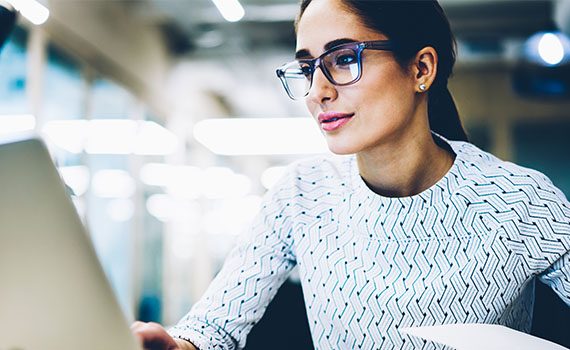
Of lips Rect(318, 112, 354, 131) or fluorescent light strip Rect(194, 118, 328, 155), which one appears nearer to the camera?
lips Rect(318, 112, 354, 131)

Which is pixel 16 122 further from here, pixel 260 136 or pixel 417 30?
pixel 260 136

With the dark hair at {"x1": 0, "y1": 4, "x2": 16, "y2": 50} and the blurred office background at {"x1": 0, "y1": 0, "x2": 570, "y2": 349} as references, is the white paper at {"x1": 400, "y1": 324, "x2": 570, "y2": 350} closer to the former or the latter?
the dark hair at {"x1": 0, "y1": 4, "x2": 16, "y2": 50}

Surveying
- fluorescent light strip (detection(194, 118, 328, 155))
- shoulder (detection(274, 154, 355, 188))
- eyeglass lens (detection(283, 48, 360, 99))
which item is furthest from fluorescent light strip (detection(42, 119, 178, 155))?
eyeglass lens (detection(283, 48, 360, 99))

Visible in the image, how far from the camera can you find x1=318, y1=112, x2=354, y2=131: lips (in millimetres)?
972

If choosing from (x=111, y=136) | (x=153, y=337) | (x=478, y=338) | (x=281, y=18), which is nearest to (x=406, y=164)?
(x=478, y=338)

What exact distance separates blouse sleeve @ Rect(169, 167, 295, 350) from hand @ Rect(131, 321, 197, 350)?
0.28 feet

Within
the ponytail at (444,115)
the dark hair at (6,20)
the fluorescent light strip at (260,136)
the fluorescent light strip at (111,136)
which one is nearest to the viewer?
the dark hair at (6,20)

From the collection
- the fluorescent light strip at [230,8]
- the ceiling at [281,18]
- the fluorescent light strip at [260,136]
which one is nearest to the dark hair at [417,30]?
the fluorescent light strip at [230,8]

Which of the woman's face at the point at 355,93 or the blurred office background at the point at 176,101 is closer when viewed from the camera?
the woman's face at the point at 355,93

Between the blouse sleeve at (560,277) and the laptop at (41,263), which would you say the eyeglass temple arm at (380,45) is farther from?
the laptop at (41,263)

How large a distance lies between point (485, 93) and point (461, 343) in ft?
24.1

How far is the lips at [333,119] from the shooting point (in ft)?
3.19

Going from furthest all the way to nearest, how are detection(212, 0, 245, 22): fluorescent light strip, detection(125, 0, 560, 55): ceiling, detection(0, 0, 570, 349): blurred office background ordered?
1. detection(125, 0, 560, 55): ceiling
2. detection(0, 0, 570, 349): blurred office background
3. detection(212, 0, 245, 22): fluorescent light strip

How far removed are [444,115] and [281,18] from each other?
13.9ft
